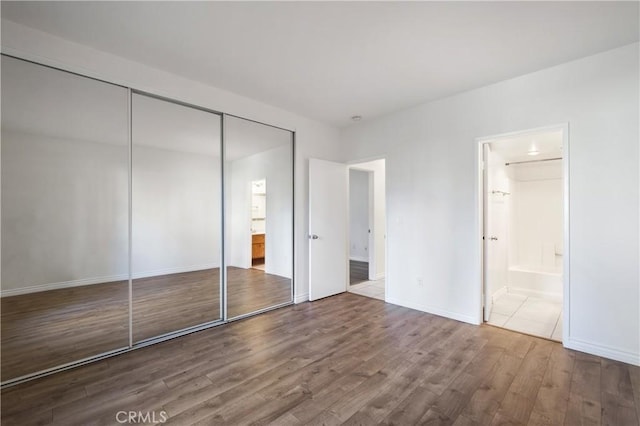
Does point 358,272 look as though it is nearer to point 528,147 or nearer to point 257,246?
point 257,246

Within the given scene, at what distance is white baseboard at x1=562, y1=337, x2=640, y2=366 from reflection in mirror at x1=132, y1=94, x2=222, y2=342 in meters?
3.76

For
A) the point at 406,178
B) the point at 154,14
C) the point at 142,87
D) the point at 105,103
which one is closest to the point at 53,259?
the point at 105,103

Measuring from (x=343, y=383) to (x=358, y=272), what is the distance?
13.5 feet

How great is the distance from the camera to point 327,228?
4480 millimetres

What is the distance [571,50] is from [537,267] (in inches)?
163

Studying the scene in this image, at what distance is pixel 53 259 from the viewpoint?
248 cm

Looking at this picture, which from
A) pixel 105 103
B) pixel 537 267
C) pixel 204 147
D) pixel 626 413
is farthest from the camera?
pixel 537 267

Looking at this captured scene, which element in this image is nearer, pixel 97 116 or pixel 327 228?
pixel 97 116

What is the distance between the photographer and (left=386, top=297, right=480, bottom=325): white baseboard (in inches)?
132

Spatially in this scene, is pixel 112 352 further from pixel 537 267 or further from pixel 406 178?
pixel 537 267
